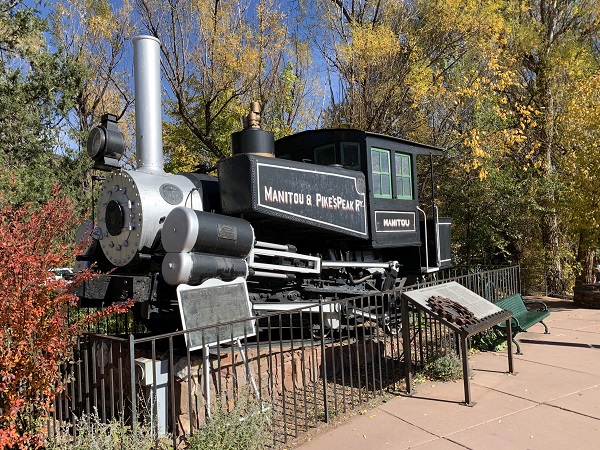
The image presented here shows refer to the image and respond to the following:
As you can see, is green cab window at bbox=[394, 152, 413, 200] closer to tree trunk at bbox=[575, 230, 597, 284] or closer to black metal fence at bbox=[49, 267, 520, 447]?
black metal fence at bbox=[49, 267, 520, 447]

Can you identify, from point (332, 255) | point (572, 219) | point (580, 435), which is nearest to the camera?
point (580, 435)

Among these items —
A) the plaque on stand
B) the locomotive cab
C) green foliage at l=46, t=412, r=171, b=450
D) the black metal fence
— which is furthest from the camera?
the locomotive cab

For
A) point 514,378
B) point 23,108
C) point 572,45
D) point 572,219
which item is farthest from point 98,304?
point 572,45

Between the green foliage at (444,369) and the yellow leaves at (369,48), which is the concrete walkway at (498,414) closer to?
the green foliage at (444,369)

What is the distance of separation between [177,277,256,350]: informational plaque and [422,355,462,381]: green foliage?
229cm

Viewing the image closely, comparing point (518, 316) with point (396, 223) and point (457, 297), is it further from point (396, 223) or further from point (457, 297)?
point (396, 223)

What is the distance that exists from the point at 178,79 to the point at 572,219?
10.2m

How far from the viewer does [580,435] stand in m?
3.96

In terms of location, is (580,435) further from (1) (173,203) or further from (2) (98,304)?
(2) (98,304)

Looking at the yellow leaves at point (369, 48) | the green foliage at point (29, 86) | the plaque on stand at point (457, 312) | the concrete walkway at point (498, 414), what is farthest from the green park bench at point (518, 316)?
the green foliage at point (29, 86)

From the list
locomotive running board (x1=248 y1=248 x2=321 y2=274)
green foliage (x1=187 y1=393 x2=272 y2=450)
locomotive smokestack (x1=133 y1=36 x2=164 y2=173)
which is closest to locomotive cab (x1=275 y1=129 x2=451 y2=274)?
locomotive running board (x1=248 y1=248 x2=321 y2=274)

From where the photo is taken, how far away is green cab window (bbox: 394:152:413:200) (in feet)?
25.1

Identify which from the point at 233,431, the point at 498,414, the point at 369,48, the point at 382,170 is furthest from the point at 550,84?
the point at 233,431

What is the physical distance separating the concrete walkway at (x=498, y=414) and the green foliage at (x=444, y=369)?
4.6 inches
